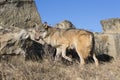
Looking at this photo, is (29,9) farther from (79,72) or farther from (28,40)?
(79,72)

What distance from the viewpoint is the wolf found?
Result: 1461 centimetres

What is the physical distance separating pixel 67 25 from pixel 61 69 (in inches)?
246

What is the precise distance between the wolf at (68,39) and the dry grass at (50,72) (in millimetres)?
1567

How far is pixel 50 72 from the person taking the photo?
11.8 m

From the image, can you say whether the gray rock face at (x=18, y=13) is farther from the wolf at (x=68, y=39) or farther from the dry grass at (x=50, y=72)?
the dry grass at (x=50, y=72)

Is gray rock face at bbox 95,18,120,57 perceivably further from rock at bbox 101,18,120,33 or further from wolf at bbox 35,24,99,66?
rock at bbox 101,18,120,33

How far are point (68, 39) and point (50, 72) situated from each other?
3.34 meters

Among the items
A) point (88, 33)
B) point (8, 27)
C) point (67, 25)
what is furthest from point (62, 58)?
point (67, 25)

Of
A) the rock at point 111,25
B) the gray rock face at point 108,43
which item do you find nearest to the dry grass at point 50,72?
the gray rock face at point 108,43

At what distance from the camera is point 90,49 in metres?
14.7

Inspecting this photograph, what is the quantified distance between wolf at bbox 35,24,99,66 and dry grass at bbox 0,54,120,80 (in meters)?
1.57

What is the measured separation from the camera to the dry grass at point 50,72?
1113 cm

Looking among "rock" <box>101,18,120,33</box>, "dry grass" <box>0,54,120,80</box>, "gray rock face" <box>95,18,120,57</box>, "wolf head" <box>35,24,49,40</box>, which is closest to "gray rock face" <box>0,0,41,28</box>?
"wolf head" <box>35,24,49,40</box>

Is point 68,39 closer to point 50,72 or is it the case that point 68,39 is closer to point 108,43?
point 108,43
